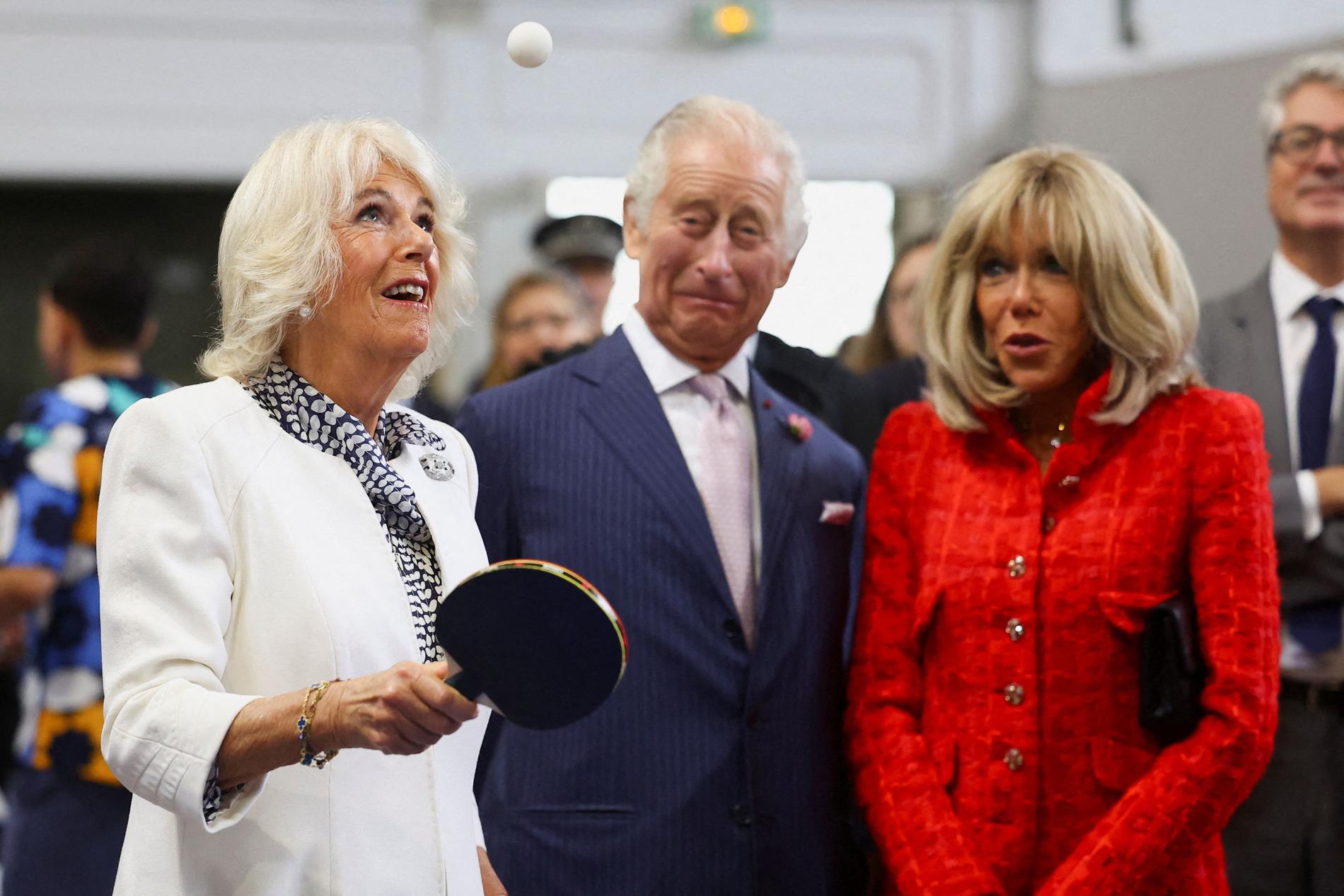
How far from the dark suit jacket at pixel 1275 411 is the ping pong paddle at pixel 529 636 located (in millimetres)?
1729

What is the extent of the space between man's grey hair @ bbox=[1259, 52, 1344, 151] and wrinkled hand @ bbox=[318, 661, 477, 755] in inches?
96.9

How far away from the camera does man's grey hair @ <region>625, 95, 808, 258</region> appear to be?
8.46ft

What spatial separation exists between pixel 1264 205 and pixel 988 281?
3717 mm

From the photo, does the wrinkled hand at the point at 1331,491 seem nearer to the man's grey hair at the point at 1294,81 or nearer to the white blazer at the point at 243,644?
the man's grey hair at the point at 1294,81

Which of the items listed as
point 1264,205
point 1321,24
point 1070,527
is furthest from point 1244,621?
point 1321,24

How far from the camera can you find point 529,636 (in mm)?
1571

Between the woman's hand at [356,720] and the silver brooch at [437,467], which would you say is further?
the silver brooch at [437,467]

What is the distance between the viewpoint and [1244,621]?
2205 mm

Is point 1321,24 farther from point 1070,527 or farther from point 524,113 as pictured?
point 1070,527

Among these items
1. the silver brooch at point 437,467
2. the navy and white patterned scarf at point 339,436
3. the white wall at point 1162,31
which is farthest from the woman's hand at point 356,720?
the white wall at point 1162,31

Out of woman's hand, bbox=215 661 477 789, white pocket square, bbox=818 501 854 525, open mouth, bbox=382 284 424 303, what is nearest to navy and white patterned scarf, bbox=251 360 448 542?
open mouth, bbox=382 284 424 303

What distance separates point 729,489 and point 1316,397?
1309 mm

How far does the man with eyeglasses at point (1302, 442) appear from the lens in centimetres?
283

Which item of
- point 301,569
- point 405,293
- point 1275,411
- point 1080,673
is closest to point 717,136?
point 405,293
